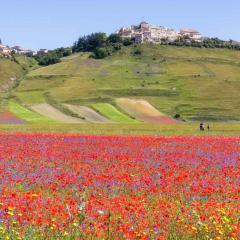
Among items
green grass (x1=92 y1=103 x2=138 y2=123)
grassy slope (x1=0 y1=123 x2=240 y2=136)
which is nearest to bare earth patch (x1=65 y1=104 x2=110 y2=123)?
green grass (x1=92 y1=103 x2=138 y2=123)

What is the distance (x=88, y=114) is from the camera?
114 meters

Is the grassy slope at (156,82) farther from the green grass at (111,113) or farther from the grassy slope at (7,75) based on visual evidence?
the green grass at (111,113)

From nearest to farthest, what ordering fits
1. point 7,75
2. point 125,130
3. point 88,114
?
1. point 125,130
2. point 88,114
3. point 7,75

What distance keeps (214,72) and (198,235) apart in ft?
509

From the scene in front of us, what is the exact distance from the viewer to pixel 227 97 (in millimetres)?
135875

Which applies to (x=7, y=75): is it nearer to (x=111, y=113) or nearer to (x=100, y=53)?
(x=100, y=53)

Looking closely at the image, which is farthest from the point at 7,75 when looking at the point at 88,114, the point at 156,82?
the point at 88,114

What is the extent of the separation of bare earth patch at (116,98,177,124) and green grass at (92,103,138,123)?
243cm

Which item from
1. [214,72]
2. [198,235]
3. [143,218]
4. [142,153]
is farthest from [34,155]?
[214,72]

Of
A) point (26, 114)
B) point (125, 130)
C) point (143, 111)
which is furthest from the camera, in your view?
point (143, 111)

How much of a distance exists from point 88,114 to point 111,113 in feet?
17.2

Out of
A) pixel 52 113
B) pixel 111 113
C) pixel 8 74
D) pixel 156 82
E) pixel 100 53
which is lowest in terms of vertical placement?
pixel 52 113

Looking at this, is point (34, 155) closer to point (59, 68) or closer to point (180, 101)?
point (180, 101)

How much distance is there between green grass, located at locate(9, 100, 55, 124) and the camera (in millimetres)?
99312
